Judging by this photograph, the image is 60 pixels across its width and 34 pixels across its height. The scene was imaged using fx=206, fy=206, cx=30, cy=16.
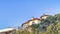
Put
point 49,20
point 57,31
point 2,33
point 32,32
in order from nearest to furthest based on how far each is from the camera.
Answer: point 57,31 < point 32,32 < point 49,20 < point 2,33

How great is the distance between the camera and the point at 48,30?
1923 cm

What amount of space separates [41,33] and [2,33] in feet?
39.1

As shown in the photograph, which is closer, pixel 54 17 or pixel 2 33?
A: pixel 54 17

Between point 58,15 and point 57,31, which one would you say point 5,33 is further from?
point 57,31

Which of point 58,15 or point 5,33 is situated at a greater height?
point 58,15

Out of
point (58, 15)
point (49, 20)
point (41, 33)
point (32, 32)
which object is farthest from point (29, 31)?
point (58, 15)

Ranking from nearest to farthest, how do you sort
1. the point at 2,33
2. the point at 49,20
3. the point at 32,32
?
1. the point at 32,32
2. the point at 49,20
3. the point at 2,33

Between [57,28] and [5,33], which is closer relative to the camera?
[57,28]

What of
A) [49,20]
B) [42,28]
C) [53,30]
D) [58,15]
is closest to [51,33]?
[53,30]

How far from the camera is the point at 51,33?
19.0m

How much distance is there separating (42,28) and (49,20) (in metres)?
2.70

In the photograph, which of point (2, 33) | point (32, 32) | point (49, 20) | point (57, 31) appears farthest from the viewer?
point (2, 33)

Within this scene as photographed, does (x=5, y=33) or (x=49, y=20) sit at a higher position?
(x=49, y=20)

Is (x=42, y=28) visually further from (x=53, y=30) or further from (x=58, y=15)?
(x=58, y=15)
